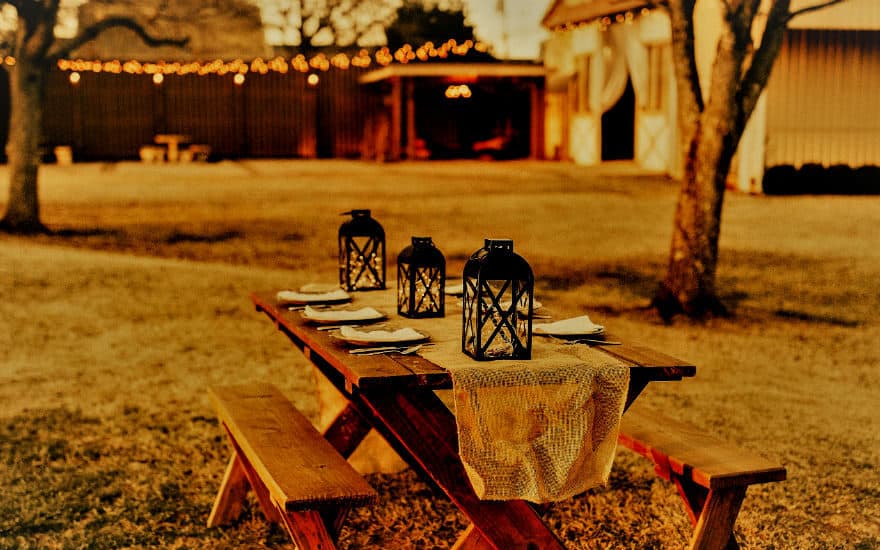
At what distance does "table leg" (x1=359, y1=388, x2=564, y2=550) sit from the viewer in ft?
8.41

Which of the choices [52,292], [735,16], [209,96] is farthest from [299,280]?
[209,96]

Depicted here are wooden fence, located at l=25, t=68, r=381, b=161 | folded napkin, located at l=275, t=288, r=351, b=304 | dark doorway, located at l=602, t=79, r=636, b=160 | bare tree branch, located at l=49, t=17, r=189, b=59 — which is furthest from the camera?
wooden fence, located at l=25, t=68, r=381, b=161

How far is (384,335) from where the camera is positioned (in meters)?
2.80

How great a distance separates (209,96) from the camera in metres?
25.9

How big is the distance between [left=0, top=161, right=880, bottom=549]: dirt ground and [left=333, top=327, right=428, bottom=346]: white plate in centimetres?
96

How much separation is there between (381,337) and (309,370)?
319 cm

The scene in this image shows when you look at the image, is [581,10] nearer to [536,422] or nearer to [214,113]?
[214,113]

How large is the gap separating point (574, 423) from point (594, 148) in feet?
63.6

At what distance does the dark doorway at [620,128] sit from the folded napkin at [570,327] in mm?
19936

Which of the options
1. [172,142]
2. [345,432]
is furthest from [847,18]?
[172,142]

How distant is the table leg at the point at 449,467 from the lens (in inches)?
101

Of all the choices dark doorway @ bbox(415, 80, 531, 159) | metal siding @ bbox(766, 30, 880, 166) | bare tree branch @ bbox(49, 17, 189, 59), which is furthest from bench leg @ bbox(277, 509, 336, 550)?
dark doorway @ bbox(415, 80, 531, 159)

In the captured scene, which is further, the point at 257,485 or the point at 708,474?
the point at 257,485

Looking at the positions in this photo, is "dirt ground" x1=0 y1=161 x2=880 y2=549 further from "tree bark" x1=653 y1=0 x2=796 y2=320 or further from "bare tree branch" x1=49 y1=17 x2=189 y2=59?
"bare tree branch" x1=49 y1=17 x2=189 y2=59
